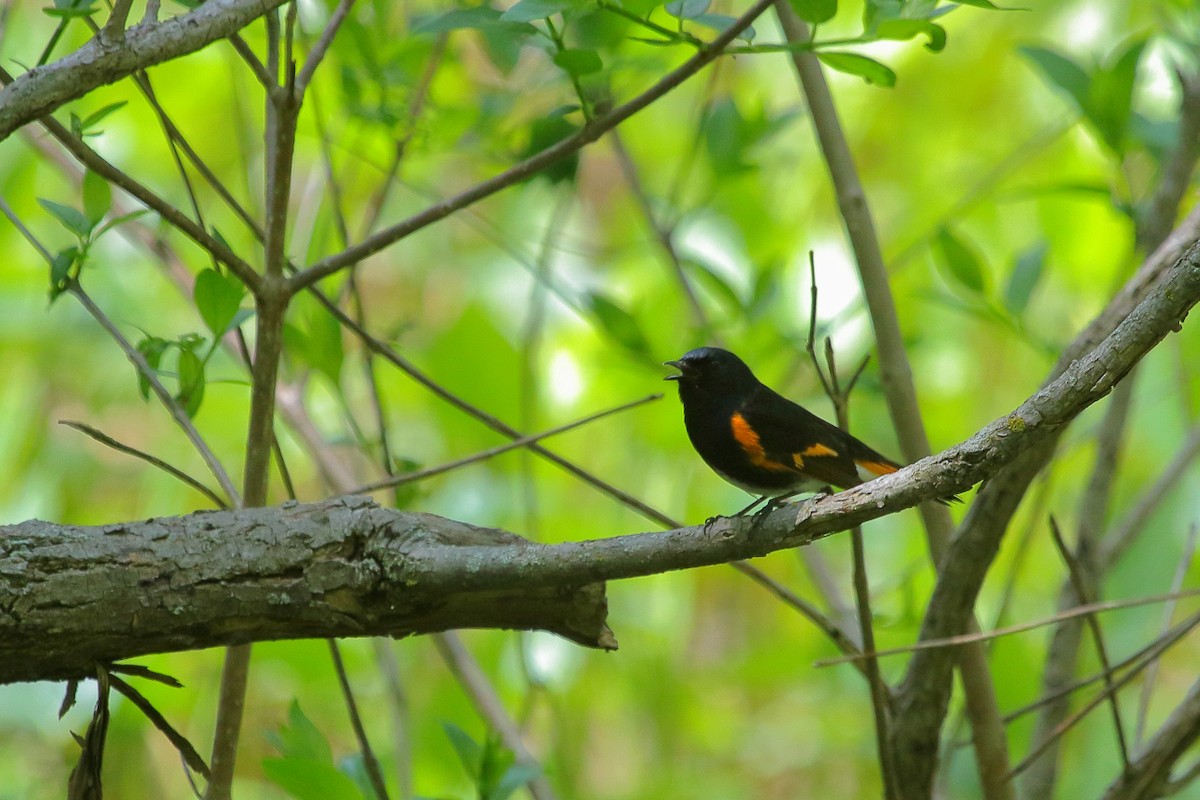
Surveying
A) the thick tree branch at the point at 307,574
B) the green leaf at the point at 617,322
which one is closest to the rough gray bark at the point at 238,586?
the thick tree branch at the point at 307,574

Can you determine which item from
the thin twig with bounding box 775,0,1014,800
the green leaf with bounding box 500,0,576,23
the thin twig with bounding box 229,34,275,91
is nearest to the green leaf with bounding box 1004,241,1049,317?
the thin twig with bounding box 775,0,1014,800

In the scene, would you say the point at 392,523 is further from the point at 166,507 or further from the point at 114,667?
the point at 166,507

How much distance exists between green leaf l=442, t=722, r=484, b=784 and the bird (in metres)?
0.81

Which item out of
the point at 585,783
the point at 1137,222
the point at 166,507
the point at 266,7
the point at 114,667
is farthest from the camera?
the point at 585,783

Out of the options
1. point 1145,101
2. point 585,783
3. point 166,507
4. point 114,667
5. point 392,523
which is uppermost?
point 1145,101

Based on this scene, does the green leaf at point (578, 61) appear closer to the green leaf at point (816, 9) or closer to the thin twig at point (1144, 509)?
the green leaf at point (816, 9)

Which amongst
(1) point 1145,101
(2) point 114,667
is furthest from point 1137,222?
(1) point 1145,101

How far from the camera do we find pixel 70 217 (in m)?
1.73

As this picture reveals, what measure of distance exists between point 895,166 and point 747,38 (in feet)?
12.2

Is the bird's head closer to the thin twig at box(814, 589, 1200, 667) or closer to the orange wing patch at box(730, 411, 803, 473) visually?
the orange wing patch at box(730, 411, 803, 473)

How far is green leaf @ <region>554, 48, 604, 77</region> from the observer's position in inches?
67.9

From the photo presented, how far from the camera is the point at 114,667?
5.44 feet

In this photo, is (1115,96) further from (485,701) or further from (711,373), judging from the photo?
(485,701)

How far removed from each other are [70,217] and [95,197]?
6 centimetres
